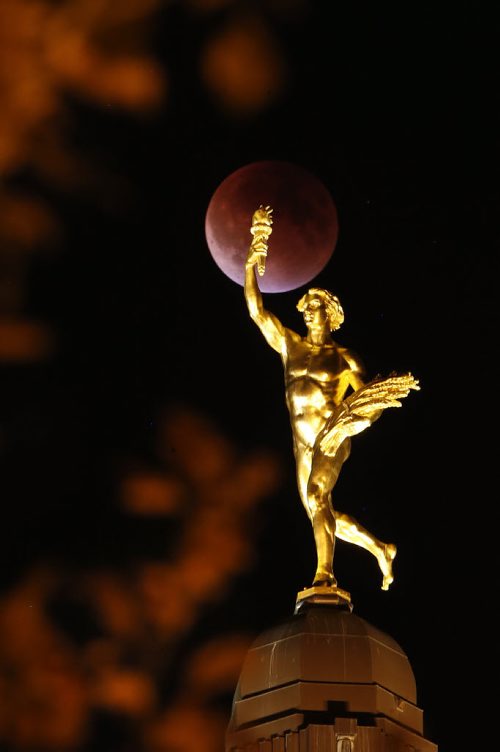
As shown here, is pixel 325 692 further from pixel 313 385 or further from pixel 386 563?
pixel 313 385

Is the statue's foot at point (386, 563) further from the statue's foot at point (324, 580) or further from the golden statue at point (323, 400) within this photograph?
the statue's foot at point (324, 580)

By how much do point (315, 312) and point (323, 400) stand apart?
1231 millimetres

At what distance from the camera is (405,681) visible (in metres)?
17.8

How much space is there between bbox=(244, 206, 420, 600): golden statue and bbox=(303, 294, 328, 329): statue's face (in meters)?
0.01

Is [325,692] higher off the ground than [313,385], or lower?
lower

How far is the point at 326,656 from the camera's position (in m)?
17.2

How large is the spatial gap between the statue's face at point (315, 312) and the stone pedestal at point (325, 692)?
3.70 metres

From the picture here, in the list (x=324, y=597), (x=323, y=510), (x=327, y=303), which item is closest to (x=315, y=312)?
(x=327, y=303)

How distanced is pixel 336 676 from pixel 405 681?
1.15 metres

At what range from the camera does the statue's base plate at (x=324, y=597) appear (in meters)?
18.0

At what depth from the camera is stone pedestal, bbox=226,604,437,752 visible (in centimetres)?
1670

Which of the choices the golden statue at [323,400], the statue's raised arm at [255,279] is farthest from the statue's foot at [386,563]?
the statue's raised arm at [255,279]

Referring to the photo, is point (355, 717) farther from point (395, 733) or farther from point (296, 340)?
point (296, 340)

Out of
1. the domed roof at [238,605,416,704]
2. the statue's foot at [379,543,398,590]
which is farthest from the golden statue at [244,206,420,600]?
the domed roof at [238,605,416,704]
